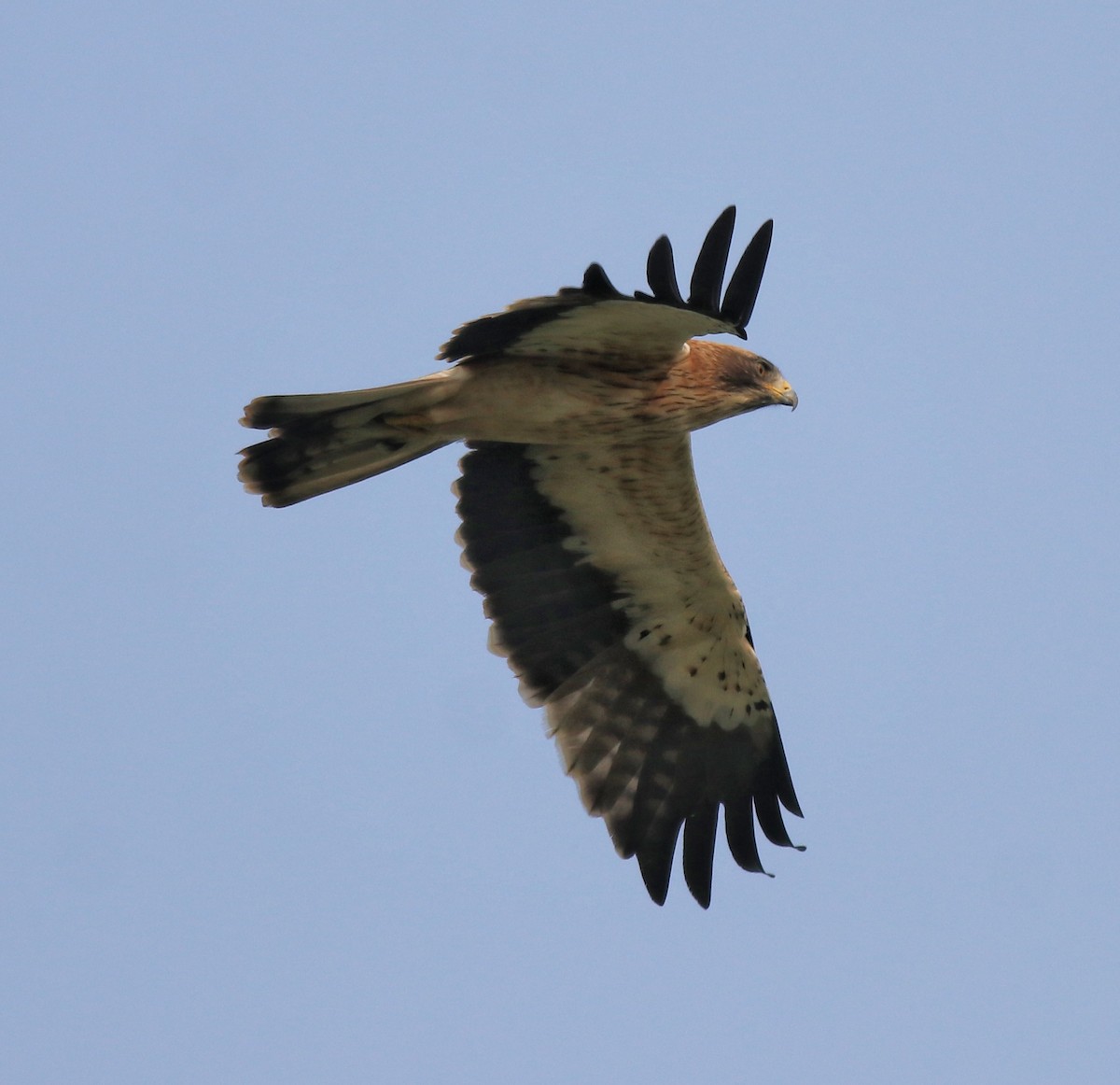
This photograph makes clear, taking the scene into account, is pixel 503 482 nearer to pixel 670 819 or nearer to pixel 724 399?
pixel 724 399

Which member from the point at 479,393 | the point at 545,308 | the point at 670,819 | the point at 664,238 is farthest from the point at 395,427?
the point at 670,819

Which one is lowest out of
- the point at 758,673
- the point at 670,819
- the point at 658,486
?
the point at 670,819

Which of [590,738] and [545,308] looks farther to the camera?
[590,738]

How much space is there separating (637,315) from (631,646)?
7.45 feet

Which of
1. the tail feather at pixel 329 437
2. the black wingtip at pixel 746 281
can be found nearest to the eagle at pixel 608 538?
the tail feather at pixel 329 437

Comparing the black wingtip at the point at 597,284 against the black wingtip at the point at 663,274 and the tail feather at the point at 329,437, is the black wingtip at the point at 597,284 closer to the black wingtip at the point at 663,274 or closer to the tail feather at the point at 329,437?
the black wingtip at the point at 663,274

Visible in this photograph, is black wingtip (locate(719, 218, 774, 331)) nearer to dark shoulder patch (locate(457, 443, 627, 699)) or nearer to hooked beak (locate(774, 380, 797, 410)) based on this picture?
hooked beak (locate(774, 380, 797, 410))

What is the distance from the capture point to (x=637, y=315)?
704 cm

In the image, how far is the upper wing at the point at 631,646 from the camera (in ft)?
27.5

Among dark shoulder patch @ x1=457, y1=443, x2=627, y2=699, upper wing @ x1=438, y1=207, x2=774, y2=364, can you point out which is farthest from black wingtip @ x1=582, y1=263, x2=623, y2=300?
dark shoulder patch @ x1=457, y1=443, x2=627, y2=699

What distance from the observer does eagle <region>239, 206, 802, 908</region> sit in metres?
7.58

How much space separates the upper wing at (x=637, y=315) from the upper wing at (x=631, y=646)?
0.90 metres

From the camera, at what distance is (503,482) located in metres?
8.39

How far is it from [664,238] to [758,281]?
55 centimetres
